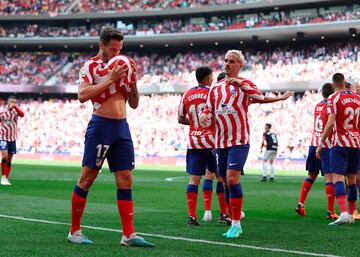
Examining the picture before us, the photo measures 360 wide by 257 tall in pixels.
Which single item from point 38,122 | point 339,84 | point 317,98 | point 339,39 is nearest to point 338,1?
point 339,39

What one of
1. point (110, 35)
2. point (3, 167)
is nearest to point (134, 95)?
point (110, 35)

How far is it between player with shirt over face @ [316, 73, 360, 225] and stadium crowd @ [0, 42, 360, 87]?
120 ft

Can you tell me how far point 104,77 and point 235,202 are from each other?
2.55m

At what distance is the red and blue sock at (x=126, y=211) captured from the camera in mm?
8422

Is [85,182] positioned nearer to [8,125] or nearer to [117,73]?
[117,73]

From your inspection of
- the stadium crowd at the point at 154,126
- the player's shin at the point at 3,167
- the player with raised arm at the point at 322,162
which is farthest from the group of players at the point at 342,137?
the stadium crowd at the point at 154,126

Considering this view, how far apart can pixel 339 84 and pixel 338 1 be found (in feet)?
147

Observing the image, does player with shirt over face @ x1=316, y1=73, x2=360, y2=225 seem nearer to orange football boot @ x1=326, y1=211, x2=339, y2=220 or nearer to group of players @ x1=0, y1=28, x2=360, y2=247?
group of players @ x1=0, y1=28, x2=360, y2=247

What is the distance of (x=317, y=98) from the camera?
4844 cm

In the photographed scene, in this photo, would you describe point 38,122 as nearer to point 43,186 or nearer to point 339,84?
point 43,186

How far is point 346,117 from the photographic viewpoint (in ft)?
38.9

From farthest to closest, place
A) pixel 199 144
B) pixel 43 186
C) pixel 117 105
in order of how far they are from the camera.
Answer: pixel 43 186 < pixel 199 144 < pixel 117 105

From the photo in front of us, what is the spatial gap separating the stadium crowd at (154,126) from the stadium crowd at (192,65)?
218 cm

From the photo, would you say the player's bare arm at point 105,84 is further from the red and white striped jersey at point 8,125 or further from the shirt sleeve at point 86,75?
the red and white striped jersey at point 8,125
